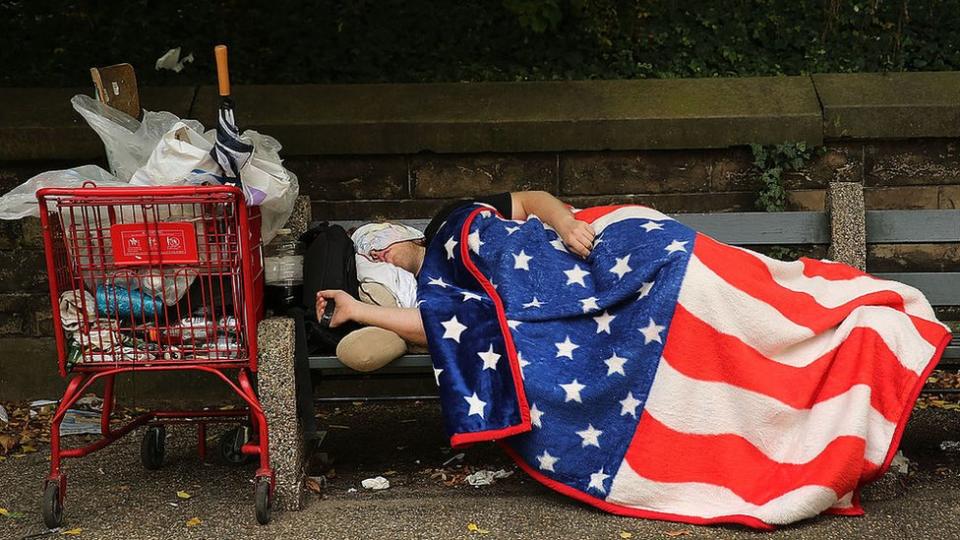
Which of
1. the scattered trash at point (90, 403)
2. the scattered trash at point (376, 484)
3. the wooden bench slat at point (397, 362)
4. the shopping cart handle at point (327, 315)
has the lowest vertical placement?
the scattered trash at point (90, 403)

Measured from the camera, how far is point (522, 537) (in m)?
3.61

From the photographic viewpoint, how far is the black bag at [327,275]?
4070 mm

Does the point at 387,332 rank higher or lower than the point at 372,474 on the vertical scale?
higher

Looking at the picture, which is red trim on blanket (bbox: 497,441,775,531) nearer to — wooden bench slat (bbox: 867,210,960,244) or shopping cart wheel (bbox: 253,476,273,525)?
shopping cart wheel (bbox: 253,476,273,525)

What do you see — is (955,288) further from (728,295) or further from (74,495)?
(74,495)

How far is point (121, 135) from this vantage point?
12.8 feet

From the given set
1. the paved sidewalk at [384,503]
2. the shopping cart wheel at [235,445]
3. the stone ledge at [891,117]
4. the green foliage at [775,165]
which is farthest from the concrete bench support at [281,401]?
the stone ledge at [891,117]

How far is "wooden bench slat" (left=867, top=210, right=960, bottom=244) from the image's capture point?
4.55m

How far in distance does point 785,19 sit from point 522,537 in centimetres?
343

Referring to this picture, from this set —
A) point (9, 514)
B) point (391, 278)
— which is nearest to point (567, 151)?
point (391, 278)

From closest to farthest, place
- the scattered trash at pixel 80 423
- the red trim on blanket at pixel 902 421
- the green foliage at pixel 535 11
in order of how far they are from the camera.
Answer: the red trim on blanket at pixel 902 421 < the scattered trash at pixel 80 423 < the green foliage at pixel 535 11

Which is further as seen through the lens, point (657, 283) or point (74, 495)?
point (74, 495)

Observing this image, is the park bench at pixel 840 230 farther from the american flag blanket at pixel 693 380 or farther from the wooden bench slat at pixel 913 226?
the american flag blanket at pixel 693 380

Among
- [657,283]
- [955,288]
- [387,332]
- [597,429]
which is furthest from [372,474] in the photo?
[955,288]
